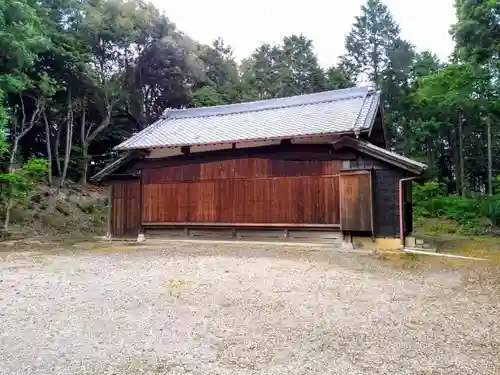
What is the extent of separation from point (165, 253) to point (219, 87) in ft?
58.2

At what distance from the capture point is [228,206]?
37.2 ft

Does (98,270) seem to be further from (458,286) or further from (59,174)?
(59,174)

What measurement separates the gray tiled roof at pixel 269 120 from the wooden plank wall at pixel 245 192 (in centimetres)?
83

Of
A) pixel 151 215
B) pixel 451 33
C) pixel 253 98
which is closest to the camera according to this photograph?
pixel 151 215

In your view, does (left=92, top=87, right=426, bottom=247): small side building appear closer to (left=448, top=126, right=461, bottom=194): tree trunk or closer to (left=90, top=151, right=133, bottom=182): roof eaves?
(left=90, top=151, right=133, bottom=182): roof eaves

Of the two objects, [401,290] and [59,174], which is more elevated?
[59,174]

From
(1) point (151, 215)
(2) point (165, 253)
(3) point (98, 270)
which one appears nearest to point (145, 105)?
(1) point (151, 215)

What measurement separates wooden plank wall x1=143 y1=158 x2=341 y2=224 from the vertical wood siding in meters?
0.25

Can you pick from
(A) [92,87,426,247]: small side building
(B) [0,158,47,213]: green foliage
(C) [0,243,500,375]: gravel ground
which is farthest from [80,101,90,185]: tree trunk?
(C) [0,243,500,375]: gravel ground

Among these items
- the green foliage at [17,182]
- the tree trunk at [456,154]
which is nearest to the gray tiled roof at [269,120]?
the green foliage at [17,182]

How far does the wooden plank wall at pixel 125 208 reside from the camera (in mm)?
12586

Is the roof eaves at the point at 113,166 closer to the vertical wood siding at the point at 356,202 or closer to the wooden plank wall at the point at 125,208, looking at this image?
the wooden plank wall at the point at 125,208

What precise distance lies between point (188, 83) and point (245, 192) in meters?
14.5

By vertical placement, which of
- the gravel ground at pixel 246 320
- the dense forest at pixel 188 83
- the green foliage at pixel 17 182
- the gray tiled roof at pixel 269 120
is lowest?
the gravel ground at pixel 246 320
